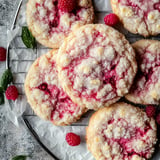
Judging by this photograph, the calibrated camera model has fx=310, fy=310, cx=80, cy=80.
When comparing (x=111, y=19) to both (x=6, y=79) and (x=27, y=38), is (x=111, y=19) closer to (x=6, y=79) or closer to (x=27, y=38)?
(x=27, y=38)

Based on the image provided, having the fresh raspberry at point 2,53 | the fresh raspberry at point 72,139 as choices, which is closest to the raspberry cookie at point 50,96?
the fresh raspberry at point 72,139

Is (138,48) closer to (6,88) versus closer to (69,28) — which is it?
(69,28)

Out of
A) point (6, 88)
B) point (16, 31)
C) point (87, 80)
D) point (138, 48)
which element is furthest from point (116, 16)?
point (6, 88)

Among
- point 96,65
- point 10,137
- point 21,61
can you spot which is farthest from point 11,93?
point 96,65

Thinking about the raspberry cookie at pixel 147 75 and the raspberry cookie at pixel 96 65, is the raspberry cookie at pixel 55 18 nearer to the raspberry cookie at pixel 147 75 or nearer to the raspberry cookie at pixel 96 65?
the raspberry cookie at pixel 96 65

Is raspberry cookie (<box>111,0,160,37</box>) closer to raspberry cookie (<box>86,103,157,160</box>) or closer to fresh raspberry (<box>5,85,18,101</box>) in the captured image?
raspberry cookie (<box>86,103,157,160</box>)

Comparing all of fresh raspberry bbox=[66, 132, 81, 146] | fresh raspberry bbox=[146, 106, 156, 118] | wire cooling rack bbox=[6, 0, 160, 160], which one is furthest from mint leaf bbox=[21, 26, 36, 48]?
fresh raspberry bbox=[146, 106, 156, 118]
